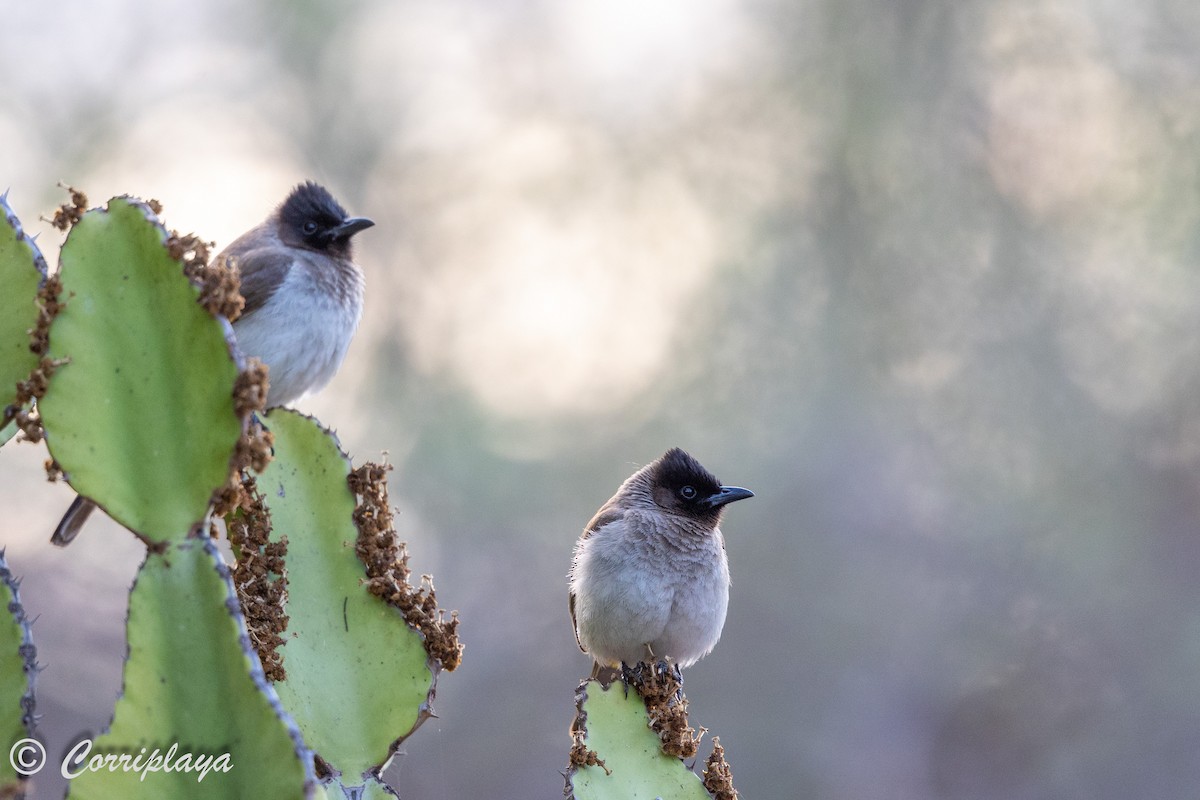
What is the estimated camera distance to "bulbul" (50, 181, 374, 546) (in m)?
5.15

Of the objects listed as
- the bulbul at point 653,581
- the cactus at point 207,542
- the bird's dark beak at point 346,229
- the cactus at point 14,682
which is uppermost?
the bird's dark beak at point 346,229

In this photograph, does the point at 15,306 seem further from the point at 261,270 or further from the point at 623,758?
the point at 261,270

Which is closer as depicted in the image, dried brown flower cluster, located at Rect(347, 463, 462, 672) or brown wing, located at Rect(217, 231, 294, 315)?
dried brown flower cluster, located at Rect(347, 463, 462, 672)

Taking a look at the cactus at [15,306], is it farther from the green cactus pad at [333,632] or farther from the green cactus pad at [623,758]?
the green cactus pad at [623,758]

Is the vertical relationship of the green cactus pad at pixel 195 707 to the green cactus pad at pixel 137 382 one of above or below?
below

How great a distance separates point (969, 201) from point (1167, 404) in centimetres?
239

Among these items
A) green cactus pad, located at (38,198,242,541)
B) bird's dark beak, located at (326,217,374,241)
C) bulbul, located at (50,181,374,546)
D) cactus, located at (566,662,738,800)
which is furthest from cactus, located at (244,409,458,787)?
bird's dark beak, located at (326,217,374,241)

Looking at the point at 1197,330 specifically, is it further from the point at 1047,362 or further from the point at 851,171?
the point at 851,171

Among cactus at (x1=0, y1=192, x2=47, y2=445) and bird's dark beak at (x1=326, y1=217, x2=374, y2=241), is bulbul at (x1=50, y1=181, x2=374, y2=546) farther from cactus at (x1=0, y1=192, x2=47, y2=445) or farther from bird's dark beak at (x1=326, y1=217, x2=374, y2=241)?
cactus at (x1=0, y1=192, x2=47, y2=445)

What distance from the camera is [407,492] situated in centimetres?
1091

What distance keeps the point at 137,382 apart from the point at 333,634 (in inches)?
33.9

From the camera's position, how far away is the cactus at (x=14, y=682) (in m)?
2.83

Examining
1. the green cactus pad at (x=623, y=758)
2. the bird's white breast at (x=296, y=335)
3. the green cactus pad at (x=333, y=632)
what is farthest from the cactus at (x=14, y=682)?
the bird's white breast at (x=296, y=335)

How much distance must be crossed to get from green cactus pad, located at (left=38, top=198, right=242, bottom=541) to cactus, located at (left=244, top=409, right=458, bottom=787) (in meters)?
0.57
